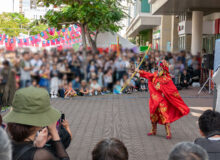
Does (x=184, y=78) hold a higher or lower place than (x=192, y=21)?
lower

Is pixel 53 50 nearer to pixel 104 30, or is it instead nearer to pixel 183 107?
pixel 104 30

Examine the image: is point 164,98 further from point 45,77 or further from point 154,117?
point 45,77

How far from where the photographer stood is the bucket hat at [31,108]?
78.9 inches

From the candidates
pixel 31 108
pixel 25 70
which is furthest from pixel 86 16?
pixel 31 108

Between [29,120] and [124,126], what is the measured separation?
626 cm

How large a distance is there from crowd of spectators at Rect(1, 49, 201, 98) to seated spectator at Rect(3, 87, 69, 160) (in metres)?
0.12

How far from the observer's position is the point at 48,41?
75.9 inches

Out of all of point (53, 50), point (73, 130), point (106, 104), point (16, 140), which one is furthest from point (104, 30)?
point (106, 104)

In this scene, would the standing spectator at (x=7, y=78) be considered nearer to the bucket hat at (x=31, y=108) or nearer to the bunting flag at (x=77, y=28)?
the bucket hat at (x=31, y=108)

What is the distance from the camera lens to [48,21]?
210cm

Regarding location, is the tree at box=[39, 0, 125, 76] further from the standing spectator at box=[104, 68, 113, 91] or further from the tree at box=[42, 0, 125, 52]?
the standing spectator at box=[104, 68, 113, 91]

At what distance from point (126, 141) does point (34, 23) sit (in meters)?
4.60

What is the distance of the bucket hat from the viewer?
200 cm

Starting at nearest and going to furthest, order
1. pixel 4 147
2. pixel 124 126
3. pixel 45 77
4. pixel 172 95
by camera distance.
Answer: pixel 4 147, pixel 45 77, pixel 172 95, pixel 124 126
